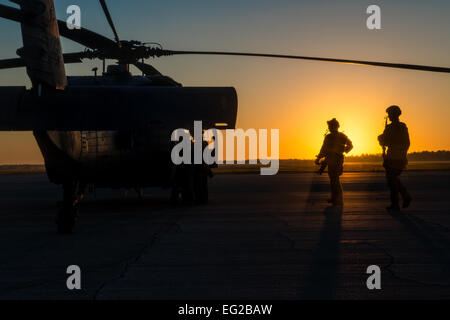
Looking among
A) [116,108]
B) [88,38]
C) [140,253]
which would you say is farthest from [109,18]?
[140,253]

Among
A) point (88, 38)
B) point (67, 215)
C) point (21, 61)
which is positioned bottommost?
point (67, 215)

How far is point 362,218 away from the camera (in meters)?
12.0

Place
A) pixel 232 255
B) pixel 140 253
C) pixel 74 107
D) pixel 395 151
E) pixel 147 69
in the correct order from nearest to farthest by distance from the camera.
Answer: pixel 232 255 < pixel 140 253 < pixel 74 107 < pixel 395 151 < pixel 147 69

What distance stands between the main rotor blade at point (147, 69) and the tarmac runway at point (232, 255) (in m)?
4.06

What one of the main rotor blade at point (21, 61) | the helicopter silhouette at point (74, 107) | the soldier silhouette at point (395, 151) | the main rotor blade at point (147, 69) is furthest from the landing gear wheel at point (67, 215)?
the soldier silhouette at point (395, 151)

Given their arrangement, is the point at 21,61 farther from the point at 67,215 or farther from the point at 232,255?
the point at 232,255

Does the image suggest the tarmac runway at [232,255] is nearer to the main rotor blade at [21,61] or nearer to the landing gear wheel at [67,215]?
the landing gear wheel at [67,215]

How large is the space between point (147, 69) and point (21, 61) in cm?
386

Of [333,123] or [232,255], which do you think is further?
[333,123]

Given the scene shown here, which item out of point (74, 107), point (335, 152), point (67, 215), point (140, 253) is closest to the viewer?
point (140, 253)

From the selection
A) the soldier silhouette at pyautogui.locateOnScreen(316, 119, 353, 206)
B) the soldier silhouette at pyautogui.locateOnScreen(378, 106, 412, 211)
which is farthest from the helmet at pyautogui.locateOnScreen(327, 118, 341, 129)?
the soldier silhouette at pyautogui.locateOnScreen(378, 106, 412, 211)

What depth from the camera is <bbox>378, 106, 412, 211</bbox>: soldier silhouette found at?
13.5m

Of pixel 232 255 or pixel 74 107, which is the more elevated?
pixel 74 107

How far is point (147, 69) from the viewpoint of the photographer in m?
16.1
